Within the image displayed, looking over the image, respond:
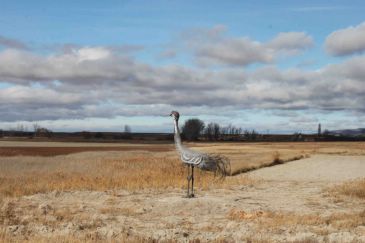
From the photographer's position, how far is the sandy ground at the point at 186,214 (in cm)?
1402

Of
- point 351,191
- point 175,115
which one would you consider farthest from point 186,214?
point 351,191

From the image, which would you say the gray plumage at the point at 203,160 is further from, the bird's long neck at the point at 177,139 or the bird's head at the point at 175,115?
the bird's head at the point at 175,115

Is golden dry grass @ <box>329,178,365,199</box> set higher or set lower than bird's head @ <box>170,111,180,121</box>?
lower

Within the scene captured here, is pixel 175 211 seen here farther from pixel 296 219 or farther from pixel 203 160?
pixel 296 219

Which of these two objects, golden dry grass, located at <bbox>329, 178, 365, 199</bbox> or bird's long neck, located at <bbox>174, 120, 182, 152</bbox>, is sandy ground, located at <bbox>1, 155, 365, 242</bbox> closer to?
golden dry grass, located at <bbox>329, 178, 365, 199</bbox>

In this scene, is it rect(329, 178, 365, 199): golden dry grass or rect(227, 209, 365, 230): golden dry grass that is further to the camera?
rect(329, 178, 365, 199): golden dry grass

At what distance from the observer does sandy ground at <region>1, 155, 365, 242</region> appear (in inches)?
552

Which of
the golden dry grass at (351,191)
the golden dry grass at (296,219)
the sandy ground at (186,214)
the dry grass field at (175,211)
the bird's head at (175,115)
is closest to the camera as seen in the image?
the dry grass field at (175,211)

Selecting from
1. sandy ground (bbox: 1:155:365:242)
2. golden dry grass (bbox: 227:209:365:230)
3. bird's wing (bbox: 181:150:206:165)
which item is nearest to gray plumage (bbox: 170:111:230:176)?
bird's wing (bbox: 181:150:206:165)

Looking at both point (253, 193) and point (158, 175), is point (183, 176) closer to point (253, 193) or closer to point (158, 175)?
point (158, 175)

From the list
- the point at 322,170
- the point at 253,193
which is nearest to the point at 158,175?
the point at 253,193

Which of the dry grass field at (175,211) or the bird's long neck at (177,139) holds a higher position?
the bird's long neck at (177,139)

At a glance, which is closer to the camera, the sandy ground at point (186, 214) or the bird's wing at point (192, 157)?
the sandy ground at point (186, 214)

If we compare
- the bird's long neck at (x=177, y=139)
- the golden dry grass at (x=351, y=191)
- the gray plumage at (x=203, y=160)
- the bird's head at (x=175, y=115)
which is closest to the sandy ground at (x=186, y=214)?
the golden dry grass at (x=351, y=191)
